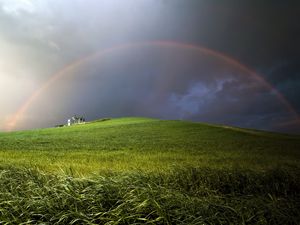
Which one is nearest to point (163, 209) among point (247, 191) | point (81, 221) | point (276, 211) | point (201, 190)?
point (81, 221)

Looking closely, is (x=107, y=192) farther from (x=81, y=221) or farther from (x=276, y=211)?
(x=276, y=211)

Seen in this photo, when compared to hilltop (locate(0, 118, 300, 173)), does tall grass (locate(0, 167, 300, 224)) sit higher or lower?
lower

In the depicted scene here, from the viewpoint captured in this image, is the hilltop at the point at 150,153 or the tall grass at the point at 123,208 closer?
the tall grass at the point at 123,208

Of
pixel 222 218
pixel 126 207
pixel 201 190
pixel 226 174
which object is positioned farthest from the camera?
pixel 226 174

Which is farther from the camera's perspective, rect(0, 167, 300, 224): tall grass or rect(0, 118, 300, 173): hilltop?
rect(0, 118, 300, 173): hilltop

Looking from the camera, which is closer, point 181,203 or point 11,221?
point 11,221

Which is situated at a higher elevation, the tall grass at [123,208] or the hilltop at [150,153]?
the hilltop at [150,153]

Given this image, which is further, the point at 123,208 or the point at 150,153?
the point at 150,153

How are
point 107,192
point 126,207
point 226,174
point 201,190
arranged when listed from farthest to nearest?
point 226,174 < point 201,190 < point 107,192 < point 126,207

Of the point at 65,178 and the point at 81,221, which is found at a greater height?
the point at 65,178

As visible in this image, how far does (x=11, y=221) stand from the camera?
26.6 ft

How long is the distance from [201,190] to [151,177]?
73.1 inches

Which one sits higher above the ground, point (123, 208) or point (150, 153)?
point (150, 153)

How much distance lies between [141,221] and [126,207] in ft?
1.60
